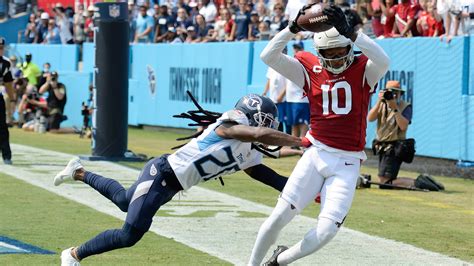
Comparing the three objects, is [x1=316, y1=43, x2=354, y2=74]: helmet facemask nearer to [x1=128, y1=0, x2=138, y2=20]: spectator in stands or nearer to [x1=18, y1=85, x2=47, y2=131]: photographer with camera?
[x1=18, y1=85, x2=47, y2=131]: photographer with camera

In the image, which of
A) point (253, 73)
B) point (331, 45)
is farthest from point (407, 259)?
point (253, 73)

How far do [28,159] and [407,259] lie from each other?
991cm

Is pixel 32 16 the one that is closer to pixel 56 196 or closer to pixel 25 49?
pixel 25 49

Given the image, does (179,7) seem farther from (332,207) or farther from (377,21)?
(332,207)

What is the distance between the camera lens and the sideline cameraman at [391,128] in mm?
14211

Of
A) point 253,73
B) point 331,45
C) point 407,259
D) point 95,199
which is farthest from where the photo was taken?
point 253,73

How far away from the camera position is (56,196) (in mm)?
12766

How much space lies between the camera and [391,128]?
14320mm

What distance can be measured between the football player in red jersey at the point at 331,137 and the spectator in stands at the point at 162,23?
62.7 ft

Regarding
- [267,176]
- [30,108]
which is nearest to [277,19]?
[30,108]

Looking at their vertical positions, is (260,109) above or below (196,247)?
above

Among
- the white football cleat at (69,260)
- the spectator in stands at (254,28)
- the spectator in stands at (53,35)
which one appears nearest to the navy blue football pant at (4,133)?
the spectator in stands at (254,28)

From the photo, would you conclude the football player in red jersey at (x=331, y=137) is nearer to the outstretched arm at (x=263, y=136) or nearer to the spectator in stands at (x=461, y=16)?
the outstretched arm at (x=263, y=136)

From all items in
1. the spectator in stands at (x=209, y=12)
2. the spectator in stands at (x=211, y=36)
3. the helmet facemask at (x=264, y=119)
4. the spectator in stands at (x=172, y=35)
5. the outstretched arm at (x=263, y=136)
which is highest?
the helmet facemask at (x=264, y=119)
